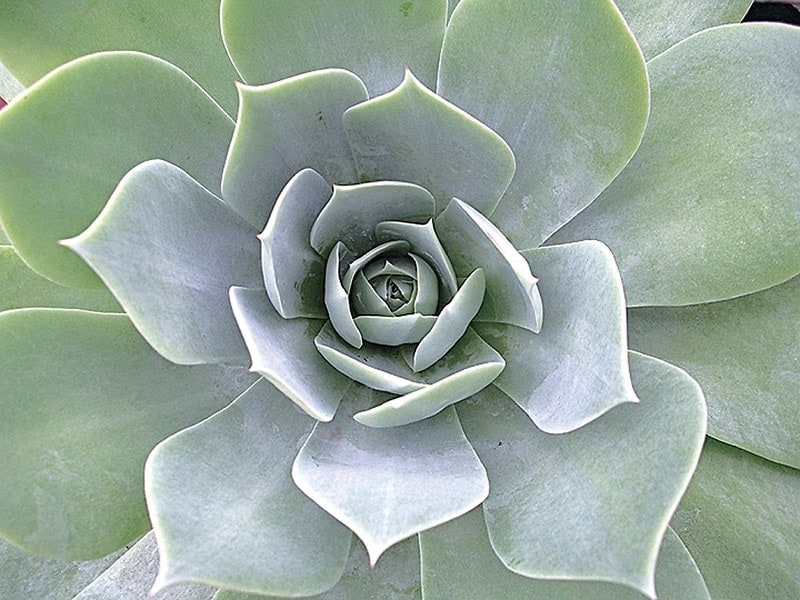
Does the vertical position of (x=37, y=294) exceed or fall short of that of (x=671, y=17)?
it exceeds it

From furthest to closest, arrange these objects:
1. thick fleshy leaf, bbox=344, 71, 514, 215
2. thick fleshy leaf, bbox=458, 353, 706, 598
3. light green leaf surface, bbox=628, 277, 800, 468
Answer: light green leaf surface, bbox=628, 277, 800, 468
thick fleshy leaf, bbox=344, 71, 514, 215
thick fleshy leaf, bbox=458, 353, 706, 598

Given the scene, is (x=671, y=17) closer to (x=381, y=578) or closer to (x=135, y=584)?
(x=381, y=578)

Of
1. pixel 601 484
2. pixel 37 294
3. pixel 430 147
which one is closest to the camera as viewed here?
pixel 601 484

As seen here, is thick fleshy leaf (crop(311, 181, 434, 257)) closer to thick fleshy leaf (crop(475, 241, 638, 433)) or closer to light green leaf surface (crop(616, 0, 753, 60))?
thick fleshy leaf (crop(475, 241, 638, 433))

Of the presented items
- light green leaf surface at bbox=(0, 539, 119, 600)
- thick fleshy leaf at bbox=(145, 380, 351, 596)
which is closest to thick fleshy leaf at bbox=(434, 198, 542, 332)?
thick fleshy leaf at bbox=(145, 380, 351, 596)

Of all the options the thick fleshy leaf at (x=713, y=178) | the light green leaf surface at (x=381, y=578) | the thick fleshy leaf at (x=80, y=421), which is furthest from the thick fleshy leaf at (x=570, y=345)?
the thick fleshy leaf at (x=80, y=421)

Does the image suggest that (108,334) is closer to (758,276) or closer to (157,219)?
(157,219)

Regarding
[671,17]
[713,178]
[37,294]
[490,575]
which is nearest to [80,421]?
[37,294]
